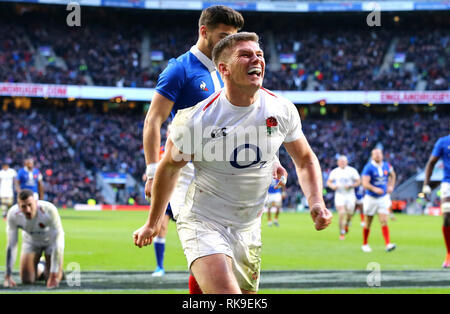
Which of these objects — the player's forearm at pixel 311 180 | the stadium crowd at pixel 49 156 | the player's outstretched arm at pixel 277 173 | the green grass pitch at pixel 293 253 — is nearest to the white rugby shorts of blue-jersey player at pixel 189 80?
the player's outstretched arm at pixel 277 173

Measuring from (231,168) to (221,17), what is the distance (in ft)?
4.89

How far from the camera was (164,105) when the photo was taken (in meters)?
5.23

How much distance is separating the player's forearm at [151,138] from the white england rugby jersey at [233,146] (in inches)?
32.4

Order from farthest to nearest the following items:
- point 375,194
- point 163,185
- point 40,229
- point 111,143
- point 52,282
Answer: point 111,143
point 375,194
point 40,229
point 52,282
point 163,185

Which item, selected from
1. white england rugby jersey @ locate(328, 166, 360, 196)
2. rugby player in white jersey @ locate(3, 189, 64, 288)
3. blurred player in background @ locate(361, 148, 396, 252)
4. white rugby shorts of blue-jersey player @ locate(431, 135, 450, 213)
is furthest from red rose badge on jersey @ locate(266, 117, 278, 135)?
white england rugby jersey @ locate(328, 166, 360, 196)

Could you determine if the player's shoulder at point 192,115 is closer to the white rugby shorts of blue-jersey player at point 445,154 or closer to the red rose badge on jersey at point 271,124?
the red rose badge on jersey at point 271,124

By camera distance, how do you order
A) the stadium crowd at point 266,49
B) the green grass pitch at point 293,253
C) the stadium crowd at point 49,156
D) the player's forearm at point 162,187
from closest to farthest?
the player's forearm at point 162,187 → the green grass pitch at point 293,253 → the stadium crowd at point 49,156 → the stadium crowd at point 266,49

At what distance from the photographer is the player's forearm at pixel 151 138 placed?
17.1ft

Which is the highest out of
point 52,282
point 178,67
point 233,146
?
point 178,67

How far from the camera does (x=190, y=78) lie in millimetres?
5227

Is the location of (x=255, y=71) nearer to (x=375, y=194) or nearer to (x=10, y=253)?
(x=10, y=253)

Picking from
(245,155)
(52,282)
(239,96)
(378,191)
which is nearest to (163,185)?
(245,155)
